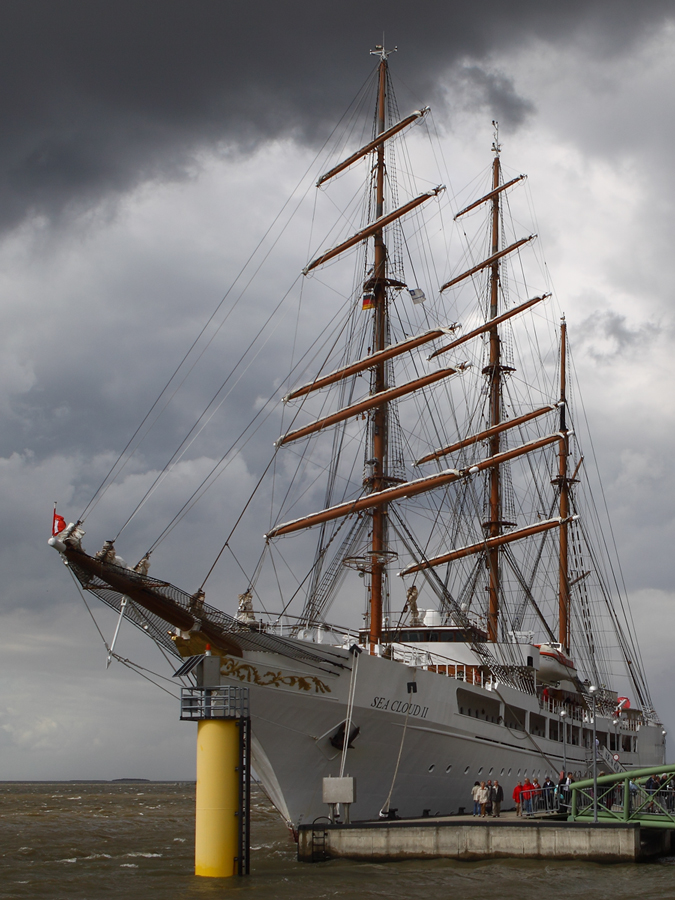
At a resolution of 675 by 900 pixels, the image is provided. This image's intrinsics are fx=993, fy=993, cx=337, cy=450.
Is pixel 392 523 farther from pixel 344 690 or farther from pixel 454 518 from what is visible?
pixel 454 518

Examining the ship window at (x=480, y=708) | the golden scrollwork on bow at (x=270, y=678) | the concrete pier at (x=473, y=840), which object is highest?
the golden scrollwork on bow at (x=270, y=678)

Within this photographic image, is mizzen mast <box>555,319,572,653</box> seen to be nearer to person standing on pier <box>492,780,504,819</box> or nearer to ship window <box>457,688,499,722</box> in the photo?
ship window <box>457,688,499,722</box>

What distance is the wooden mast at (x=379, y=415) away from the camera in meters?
33.6

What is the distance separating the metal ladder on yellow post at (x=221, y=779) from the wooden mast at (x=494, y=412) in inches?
1005

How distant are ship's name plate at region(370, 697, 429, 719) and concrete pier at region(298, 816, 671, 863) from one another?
3.87 metres

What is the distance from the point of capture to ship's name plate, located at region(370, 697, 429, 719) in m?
28.3

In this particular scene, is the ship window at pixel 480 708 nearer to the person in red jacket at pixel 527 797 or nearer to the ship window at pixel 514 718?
the ship window at pixel 514 718

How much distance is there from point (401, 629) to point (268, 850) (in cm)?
1002

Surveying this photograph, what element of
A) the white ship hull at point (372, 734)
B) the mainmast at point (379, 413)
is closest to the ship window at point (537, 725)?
the white ship hull at point (372, 734)

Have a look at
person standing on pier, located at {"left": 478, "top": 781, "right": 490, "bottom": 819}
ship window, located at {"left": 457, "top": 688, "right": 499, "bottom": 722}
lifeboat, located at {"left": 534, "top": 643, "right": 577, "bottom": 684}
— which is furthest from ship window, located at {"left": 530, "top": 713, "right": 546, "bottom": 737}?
person standing on pier, located at {"left": 478, "top": 781, "right": 490, "bottom": 819}

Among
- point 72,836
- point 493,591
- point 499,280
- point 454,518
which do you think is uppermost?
point 499,280

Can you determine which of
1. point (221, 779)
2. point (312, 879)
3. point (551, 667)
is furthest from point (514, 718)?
point (221, 779)

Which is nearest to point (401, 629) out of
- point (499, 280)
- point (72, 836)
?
point (72, 836)

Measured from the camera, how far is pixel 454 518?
155ft
